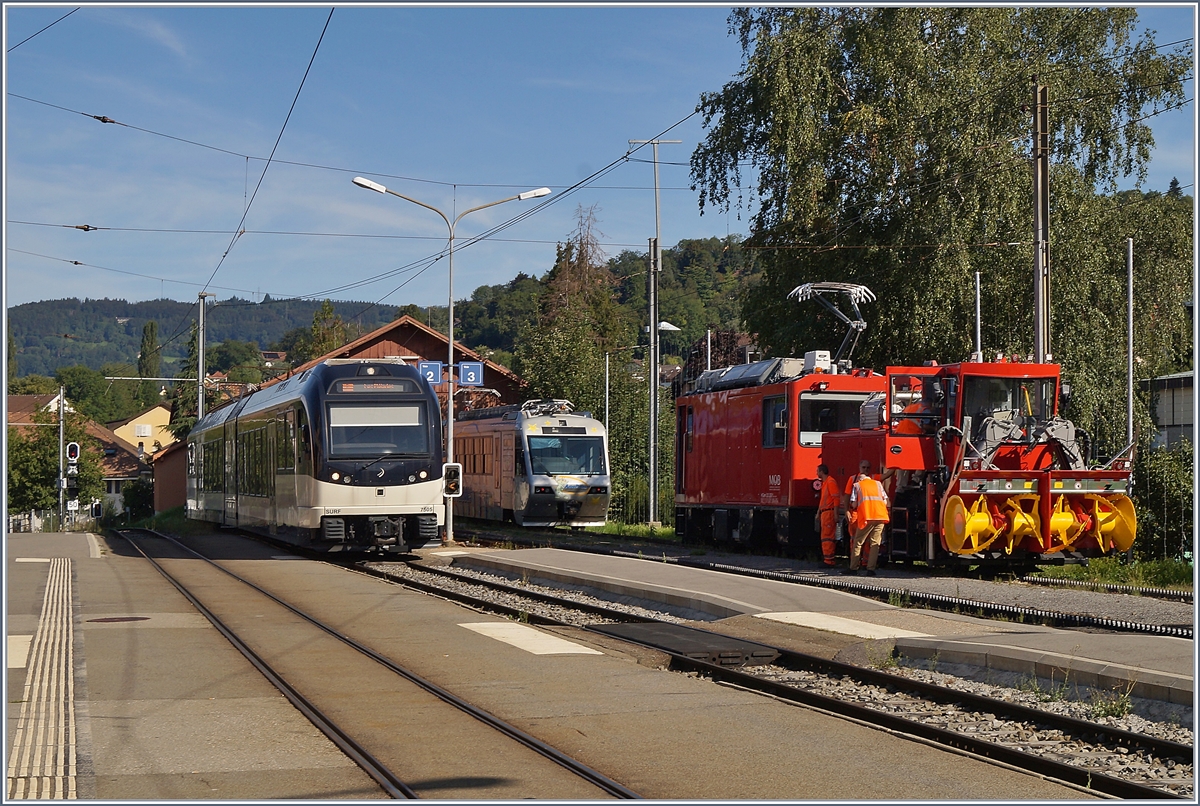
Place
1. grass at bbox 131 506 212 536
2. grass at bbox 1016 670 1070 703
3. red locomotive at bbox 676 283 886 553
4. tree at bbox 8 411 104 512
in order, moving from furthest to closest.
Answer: tree at bbox 8 411 104 512 → grass at bbox 131 506 212 536 → red locomotive at bbox 676 283 886 553 → grass at bbox 1016 670 1070 703

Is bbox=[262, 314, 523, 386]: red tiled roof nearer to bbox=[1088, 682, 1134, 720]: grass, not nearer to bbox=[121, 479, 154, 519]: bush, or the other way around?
bbox=[121, 479, 154, 519]: bush

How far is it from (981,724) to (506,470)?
28540mm

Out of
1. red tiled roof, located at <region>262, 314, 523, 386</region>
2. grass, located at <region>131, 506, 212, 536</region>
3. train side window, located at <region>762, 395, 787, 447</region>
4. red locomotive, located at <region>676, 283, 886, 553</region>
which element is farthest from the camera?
red tiled roof, located at <region>262, 314, 523, 386</region>

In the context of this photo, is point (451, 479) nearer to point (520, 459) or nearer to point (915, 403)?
point (915, 403)

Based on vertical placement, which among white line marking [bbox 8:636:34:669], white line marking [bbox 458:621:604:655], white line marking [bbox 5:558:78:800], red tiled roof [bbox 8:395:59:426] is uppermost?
red tiled roof [bbox 8:395:59:426]

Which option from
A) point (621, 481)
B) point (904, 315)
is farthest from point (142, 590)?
point (621, 481)

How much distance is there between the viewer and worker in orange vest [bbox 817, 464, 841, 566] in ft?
68.3

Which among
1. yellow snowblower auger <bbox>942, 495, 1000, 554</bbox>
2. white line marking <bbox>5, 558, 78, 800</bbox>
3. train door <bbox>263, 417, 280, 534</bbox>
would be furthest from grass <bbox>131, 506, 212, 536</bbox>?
yellow snowblower auger <bbox>942, 495, 1000, 554</bbox>

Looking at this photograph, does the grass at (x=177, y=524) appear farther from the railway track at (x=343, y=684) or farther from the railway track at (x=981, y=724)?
the railway track at (x=981, y=724)

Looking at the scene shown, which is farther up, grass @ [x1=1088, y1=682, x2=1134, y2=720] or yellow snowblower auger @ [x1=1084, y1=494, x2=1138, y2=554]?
yellow snowblower auger @ [x1=1084, y1=494, x2=1138, y2=554]

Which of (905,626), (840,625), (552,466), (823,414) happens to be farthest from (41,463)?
(905,626)

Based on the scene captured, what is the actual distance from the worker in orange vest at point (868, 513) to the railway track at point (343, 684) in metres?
7.98

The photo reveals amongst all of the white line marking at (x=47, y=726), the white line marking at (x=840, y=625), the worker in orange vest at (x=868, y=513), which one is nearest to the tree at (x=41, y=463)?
the worker in orange vest at (x=868, y=513)

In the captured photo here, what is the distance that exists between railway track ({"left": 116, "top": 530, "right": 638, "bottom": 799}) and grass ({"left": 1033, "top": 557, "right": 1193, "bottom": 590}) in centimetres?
1098
